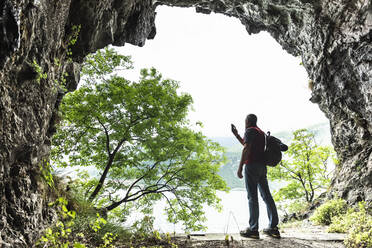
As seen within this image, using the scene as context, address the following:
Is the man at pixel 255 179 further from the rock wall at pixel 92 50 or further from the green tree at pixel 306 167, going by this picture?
the green tree at pixel 306 167

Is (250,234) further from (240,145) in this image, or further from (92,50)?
(240,145)

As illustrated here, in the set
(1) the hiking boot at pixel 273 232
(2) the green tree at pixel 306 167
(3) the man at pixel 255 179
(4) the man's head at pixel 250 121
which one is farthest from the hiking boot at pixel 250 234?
(2) the green tree at pixel 306 167

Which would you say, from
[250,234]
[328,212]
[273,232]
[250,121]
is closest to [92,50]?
[250,121]

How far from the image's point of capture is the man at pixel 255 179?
434cm

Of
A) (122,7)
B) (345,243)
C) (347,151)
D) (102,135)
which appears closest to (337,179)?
(347,151)

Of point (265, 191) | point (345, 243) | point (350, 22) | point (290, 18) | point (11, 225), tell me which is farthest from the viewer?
point (290, 18)

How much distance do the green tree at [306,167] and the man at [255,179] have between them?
1285 centimetres

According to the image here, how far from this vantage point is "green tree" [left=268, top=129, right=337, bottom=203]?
50.3ft

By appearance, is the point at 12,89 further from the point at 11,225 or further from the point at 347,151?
the point at 347,151

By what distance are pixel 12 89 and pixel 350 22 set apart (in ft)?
32.9

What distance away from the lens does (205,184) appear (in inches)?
412

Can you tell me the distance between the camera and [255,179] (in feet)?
14.7

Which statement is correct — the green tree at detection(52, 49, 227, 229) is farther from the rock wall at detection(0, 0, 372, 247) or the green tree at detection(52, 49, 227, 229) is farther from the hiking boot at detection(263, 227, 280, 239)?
the hiking boot at detection(263, 227, 280, 239)

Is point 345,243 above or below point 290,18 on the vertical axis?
below
